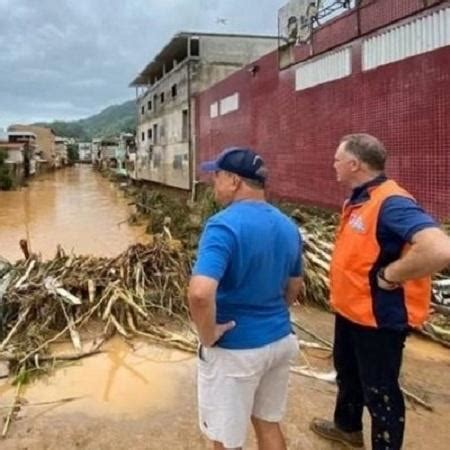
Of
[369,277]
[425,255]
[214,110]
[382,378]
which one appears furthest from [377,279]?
[214,110]

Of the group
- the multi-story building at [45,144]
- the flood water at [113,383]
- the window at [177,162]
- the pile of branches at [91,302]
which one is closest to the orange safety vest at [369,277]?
the flood water at [113,383]

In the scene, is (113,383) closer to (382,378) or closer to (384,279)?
(382,378)

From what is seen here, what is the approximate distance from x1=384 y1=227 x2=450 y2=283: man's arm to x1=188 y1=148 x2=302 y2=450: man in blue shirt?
1.57ft

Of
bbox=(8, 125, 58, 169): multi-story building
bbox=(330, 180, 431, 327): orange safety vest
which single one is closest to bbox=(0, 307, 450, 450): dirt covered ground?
bbox=(330, 180, 431, 327): orange safety vest

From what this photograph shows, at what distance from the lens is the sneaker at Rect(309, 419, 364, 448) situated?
10.6 feet

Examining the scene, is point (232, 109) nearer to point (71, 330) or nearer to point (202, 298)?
point (71, 330)

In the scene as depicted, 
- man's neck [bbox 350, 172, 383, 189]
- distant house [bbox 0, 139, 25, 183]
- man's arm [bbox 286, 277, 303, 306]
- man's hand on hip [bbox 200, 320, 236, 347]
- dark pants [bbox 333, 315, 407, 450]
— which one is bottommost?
dark pants [bbox 333, 315, 407, 450]

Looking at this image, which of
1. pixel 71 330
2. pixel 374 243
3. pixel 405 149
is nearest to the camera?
pixel 374 243

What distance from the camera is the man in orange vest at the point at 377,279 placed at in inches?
100

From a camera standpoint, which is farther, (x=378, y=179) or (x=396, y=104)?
(x=396, y=104)

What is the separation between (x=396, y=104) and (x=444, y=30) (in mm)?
1719

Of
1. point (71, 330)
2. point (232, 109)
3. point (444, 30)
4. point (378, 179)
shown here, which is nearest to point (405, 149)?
point (444, 30)

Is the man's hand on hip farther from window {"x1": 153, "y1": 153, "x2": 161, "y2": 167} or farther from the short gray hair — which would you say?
window {"x1": 153, "y1": 153, "x2": 161, "y2": 167}

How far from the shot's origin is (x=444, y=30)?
9.04 metres
